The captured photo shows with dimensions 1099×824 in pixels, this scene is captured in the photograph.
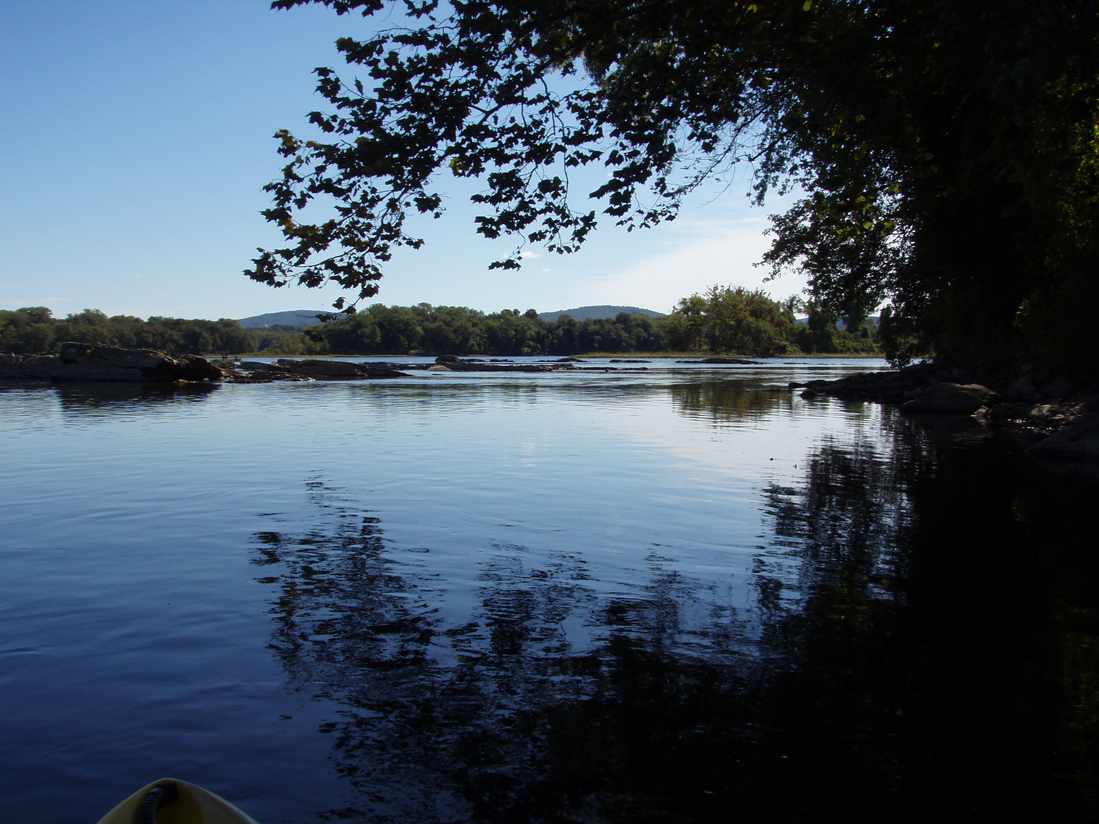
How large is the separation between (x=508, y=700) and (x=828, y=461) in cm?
1666

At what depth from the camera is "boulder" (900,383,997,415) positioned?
37344 mm

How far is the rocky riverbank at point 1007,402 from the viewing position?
2230cm

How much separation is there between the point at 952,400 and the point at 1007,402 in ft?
10.7

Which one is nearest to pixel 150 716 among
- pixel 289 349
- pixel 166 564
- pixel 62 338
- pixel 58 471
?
pixel 166 564

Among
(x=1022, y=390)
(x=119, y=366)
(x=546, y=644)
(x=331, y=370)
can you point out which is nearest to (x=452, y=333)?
(x=331, y=370)

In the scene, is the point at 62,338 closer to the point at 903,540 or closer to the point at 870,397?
the point at 870,397

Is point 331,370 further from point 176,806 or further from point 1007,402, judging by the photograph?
point 176,806

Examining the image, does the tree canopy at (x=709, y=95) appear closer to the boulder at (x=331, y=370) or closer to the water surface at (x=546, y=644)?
the water surface at (x=546, y=644)

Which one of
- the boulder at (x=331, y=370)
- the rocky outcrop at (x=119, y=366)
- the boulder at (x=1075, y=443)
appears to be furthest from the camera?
the boulder at (x=331, y=370)

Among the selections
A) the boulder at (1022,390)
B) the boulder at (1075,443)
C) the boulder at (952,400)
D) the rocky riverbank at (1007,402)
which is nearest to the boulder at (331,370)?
the rocky riverbank at (1007,402)

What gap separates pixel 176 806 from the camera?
3623mm

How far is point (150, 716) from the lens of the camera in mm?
5957

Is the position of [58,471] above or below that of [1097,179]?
below

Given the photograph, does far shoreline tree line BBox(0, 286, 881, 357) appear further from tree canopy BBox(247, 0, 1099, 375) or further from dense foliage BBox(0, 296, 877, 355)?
tree canopy BBox(247, 0, 1099, 375)
